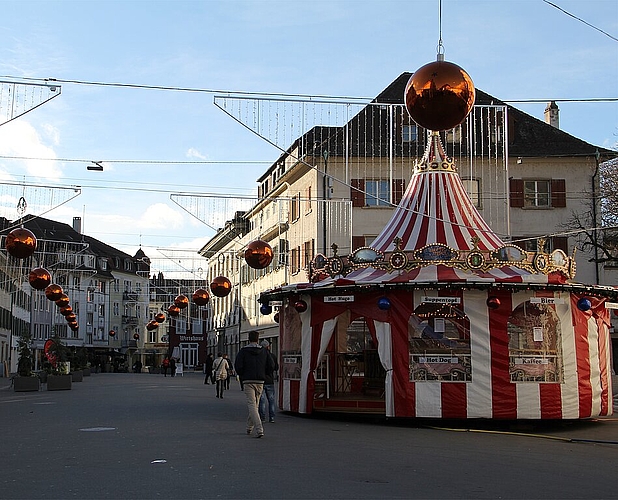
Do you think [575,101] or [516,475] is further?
[575,101]

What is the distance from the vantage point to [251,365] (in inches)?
632

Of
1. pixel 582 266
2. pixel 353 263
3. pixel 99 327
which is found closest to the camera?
pixel 353 263

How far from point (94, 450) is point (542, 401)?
10165mm

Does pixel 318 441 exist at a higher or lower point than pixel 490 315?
lower

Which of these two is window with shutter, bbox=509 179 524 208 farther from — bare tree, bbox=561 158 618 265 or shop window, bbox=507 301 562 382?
shop window, bbox=507 301 562 382

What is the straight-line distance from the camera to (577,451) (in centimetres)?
1498

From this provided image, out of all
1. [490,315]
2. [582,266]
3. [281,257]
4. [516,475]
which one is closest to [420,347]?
[490,315]

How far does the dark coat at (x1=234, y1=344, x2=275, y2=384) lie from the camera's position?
1597 centimetres

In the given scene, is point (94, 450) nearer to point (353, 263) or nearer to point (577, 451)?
point (577, 451)

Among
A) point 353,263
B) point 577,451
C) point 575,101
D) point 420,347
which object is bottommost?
point 577,451

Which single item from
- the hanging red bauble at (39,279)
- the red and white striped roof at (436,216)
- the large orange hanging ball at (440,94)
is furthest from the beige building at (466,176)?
the large orange hanging ball at (440,94)

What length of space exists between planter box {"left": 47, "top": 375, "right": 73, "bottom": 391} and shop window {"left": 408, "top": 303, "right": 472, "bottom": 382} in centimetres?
2308

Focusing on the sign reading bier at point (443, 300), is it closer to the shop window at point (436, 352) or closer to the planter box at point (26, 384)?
the shop window at point (436, 352)

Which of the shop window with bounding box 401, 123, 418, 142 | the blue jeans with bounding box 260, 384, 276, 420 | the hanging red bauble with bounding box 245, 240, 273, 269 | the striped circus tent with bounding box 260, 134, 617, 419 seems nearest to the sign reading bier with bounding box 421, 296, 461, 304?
the striped circus tent with bounding box 260, 134, 617, 419
